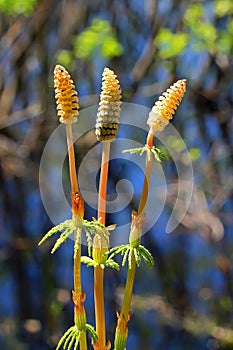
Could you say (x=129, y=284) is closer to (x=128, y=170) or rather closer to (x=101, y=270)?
(x=101, y=270)

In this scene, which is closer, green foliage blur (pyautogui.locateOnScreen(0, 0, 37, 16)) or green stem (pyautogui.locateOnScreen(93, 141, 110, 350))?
green stem (pyautogui.locateOnScreen(93, 141, 110, 350))

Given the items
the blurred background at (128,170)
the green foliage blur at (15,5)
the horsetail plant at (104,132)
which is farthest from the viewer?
the blurred background at (128,170)

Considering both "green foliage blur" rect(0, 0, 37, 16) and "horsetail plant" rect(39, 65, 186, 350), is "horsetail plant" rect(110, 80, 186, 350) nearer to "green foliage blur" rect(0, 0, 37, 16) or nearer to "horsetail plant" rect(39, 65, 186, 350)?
"horsetail plant" rect(39, 65, 186, 350)

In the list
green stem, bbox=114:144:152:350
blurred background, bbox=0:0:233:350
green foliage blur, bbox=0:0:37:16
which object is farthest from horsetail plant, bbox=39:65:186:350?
blurred background, bbox=0:0:233:350

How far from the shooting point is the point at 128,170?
2.45 meters

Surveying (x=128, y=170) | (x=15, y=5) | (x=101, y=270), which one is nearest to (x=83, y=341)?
(x=101, y=270)

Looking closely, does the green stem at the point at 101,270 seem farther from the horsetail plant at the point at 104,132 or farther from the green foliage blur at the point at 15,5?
the green foliage blur at the point at 15,5

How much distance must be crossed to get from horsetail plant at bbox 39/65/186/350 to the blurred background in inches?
78.2

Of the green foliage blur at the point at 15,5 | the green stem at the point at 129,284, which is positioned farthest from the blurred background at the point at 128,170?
the green stem at the point at 129,284

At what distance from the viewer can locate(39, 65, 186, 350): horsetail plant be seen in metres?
0.34

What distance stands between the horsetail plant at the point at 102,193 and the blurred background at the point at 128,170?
1987 millimetres

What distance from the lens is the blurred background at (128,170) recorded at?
7.93ft

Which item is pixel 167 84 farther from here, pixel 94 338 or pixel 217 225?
pixel 94 338

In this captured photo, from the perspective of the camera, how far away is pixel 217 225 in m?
2.41
